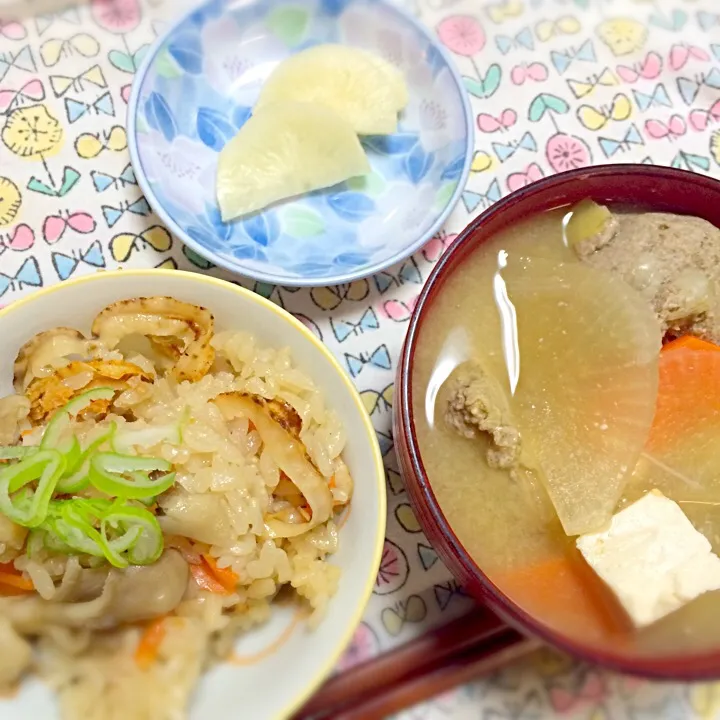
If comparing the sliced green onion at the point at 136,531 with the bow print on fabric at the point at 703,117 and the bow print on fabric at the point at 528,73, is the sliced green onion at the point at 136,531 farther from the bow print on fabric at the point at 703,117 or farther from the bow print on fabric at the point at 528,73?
the bow print on fabric at the point at 703,117

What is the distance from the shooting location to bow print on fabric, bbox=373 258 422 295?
5.68 ft

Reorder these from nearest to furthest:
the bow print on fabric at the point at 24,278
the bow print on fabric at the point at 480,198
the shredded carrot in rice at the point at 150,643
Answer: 1. the shredded carrot in rice at the point at 150,643
2. the bow print on fabric at the point at 24,278
3. the bow print on fabric at the point at 480,198

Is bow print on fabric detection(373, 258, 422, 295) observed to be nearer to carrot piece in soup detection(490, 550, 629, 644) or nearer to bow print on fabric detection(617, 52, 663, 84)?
carrot piece in soup detection(490, 550, 629, 644)

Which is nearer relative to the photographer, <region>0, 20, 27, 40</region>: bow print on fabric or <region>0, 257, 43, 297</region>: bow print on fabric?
<region>0, 257, 43, 297</region>: bow print on fabric

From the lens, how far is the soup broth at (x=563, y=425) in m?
1.38

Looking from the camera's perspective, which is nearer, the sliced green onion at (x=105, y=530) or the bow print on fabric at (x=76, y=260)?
the sliced green onion at (x=105, y=530)

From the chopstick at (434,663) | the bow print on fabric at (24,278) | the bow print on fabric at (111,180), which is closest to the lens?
the chopstick at (434,663)

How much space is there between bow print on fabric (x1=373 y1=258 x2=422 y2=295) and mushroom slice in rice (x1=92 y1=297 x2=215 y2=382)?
52 centimetres

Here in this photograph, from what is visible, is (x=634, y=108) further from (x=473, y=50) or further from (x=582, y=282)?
(x=582, y=282)

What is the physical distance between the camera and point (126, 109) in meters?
1.74

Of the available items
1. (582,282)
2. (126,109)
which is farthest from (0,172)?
(582,282)

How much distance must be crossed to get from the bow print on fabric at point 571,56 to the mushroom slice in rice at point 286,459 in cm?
128

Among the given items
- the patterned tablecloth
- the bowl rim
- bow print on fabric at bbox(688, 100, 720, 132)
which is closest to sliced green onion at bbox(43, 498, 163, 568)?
the bowl rim

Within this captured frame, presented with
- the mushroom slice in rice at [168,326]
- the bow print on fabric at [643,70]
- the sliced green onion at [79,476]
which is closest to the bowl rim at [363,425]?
the mushroom slice in rice at [168,326]
